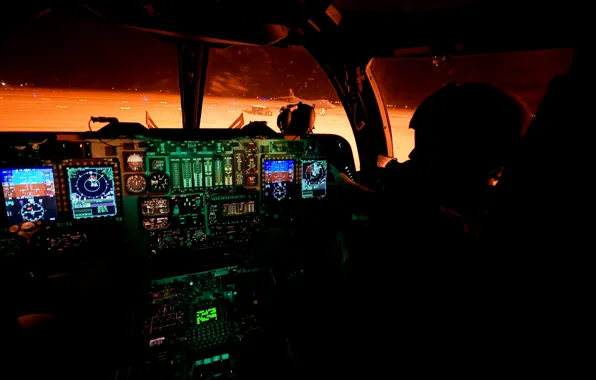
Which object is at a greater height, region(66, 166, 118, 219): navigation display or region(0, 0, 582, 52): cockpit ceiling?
region(0, 0, 582, 52): cockpit ceiling

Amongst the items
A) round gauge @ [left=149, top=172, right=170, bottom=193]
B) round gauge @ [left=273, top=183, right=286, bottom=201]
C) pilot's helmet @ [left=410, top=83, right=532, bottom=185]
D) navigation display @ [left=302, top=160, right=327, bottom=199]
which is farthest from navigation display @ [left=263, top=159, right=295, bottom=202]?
pilot's helmet @ [left=410, top=83, right=532, bottom=185]

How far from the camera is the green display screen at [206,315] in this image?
1.68 meters

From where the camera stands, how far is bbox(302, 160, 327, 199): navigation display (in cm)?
248

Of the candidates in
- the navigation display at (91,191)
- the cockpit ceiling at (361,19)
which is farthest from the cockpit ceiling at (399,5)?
the navigation display at (91,191)

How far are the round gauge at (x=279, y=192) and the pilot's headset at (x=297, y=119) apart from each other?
0.50 meters

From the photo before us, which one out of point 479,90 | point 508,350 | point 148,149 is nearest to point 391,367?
point 508,350

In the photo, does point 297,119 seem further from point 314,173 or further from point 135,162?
point 135,162

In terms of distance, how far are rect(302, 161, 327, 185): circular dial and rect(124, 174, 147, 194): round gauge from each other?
1.29 meters

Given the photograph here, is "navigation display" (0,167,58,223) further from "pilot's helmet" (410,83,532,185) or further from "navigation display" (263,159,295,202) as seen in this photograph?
"pilot's helmet" (410,83,532,185)

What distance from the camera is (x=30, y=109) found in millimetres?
3709

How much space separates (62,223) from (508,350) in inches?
94.7

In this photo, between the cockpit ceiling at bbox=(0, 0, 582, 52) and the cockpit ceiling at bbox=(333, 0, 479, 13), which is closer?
the cockpit ceiling at bbox=(0, 0, 582, 52)

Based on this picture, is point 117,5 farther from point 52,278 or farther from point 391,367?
point 391,367

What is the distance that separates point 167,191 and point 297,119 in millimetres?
1233
